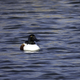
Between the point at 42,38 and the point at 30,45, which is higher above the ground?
the point at 42,38

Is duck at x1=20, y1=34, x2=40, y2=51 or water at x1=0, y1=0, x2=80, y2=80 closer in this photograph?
water at x1=0, y1=0, x2=80, y2=80

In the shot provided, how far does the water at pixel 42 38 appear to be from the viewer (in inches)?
470

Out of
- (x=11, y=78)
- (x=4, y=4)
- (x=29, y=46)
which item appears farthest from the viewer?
(x=4, y=4)

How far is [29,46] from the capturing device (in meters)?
13.8

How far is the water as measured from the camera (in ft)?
39.2

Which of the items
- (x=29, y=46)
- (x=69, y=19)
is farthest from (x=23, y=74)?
(x=69, y=19)

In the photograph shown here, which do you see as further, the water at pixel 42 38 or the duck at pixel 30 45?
the duck at pixel 30 45

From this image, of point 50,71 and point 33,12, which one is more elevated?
point 33,12

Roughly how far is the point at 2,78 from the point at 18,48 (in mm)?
2718

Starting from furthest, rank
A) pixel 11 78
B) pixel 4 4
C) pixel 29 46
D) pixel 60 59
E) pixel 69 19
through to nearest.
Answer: pixel 4 4 < pixel 69 19 < pixel 29 46 < pixel 60 59 < pixel 11 78

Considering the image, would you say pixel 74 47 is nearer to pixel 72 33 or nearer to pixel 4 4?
pixel 72 33

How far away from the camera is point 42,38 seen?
589 inches

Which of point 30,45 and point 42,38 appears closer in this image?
point 30,45

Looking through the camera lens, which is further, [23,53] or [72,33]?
[72,33]
